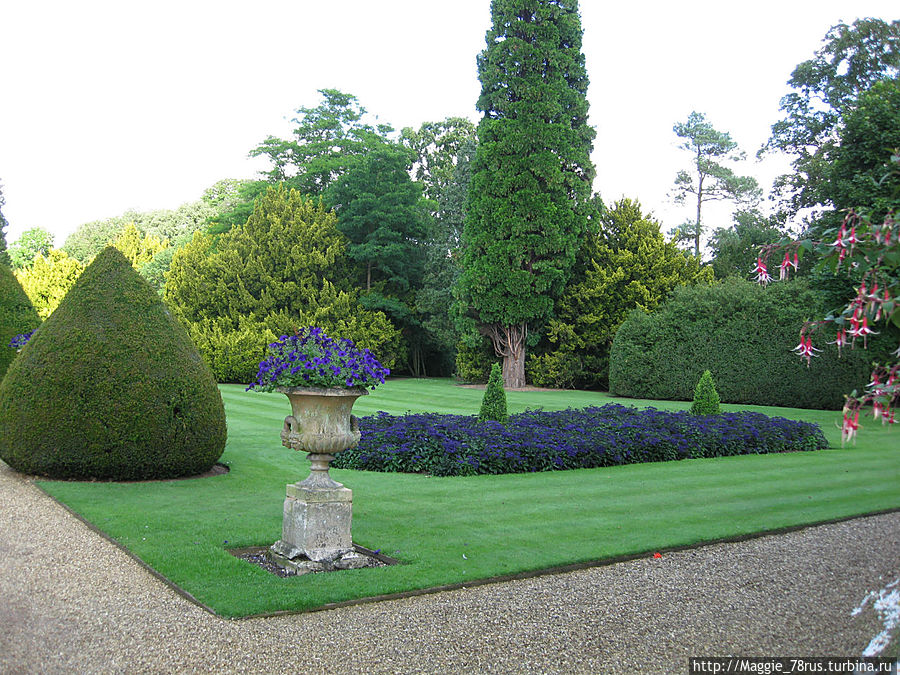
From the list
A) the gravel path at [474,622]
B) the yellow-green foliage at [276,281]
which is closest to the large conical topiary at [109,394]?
the gravel path at [474,622]

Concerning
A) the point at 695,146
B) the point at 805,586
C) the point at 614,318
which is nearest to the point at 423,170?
the point at 695,146

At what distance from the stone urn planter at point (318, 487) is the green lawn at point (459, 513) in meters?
0.38

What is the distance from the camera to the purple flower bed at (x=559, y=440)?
1052 cm

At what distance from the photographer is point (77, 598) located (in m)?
4.87

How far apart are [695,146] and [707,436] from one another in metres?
34.3

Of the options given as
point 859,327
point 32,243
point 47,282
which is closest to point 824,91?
point 859,327

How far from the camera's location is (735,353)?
2434 centimetres

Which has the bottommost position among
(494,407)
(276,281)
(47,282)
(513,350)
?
(494,407)

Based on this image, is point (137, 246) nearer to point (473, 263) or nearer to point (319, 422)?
point (473, 263)

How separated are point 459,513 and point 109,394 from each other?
437cm

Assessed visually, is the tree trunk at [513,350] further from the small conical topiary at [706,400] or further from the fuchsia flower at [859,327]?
the fuchsia flower at [859,327]

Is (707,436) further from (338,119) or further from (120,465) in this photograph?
(338,119)

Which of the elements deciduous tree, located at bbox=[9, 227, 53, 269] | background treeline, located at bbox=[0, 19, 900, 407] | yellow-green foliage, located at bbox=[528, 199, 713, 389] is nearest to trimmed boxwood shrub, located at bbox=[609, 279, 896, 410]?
background treeline, located at bbox=[0, 19, 900, 407]

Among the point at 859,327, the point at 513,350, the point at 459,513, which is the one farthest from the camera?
the point at 513,350
